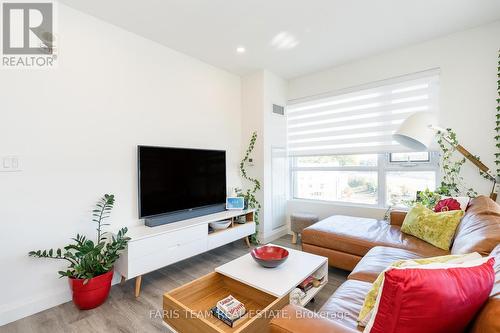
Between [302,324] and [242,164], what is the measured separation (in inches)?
114

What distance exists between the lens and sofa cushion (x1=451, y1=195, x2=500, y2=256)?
137 cm

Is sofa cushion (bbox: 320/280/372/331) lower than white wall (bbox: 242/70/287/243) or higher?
lower

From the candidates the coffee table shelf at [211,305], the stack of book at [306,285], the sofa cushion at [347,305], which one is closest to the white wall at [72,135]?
the coffee table shelf at [211,305]

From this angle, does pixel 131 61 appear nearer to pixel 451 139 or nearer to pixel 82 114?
pixel 82 114

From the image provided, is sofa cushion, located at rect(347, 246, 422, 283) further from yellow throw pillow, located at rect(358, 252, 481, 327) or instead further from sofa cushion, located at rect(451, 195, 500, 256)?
yellow throw pillow, located at rect(358, 252, 481, 327)

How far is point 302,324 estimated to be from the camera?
36.8 inches

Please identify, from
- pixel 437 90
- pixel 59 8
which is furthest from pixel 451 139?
pixel 59 8

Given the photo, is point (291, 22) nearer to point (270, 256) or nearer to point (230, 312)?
point (270, 256)

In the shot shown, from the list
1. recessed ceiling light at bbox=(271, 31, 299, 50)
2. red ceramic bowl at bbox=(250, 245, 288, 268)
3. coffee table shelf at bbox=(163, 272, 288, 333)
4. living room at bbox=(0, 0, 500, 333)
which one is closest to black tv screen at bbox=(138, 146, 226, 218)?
living room at bbox=(0, 0, 500, 333)

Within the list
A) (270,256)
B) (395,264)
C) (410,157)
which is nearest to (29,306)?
(270,256)

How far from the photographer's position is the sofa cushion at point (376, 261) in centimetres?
162

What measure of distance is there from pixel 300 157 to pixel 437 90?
200cm

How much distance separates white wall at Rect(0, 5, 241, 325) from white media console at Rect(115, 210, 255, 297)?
0.41 meters

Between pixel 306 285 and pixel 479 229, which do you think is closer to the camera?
pixel 479 229
